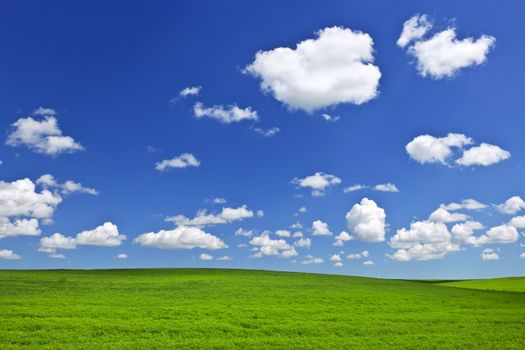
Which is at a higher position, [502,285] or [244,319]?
[244,319]

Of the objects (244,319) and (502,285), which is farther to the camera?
(502,285)

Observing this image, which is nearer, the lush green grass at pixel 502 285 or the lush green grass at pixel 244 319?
the lush green grass at pixel 244 319

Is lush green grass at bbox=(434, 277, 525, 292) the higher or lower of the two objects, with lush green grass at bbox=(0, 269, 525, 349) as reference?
lower

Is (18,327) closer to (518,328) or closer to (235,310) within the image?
(235,310)

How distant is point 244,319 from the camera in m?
29.7

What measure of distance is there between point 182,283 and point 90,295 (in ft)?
46.3

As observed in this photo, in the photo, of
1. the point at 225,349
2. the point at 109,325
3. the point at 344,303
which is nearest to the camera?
the point at 225,349

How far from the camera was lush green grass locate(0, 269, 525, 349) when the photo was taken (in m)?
24.7

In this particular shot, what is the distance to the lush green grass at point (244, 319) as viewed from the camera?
80.9ft

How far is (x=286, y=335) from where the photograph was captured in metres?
26.5

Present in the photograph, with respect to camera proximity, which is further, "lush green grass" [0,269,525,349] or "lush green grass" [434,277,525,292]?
"lush green grass" [434,277,525,292]

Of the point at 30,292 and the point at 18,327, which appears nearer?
the point at 18,327

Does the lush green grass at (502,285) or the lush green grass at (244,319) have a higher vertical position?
the lush green grass at (244,319)

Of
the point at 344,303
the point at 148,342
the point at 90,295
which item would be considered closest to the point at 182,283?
the point at 90,295
